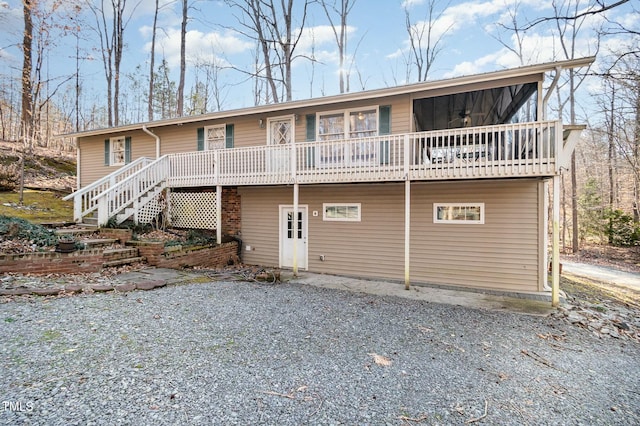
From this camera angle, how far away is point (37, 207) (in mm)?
11055

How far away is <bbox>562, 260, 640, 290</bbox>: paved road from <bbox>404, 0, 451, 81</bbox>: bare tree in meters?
12.8

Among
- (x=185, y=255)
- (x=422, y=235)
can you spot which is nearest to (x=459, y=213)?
(x=422, y=235)

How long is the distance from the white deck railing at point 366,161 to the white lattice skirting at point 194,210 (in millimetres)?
658

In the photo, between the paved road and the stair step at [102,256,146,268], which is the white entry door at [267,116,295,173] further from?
the paved road

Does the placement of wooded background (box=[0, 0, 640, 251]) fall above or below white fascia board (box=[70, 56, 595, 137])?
above

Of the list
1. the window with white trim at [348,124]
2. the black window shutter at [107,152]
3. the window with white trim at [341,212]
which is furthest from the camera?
the black window shutter at [107,152]

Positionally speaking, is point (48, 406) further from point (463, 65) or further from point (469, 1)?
point (463, 65)

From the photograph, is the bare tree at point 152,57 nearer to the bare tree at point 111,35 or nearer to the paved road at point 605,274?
the bare tree at point 111,35

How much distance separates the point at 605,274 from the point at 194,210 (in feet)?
51.3

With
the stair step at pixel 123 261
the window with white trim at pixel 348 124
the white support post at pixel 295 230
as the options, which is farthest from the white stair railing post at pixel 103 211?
the window with white trim at pixel 348 124

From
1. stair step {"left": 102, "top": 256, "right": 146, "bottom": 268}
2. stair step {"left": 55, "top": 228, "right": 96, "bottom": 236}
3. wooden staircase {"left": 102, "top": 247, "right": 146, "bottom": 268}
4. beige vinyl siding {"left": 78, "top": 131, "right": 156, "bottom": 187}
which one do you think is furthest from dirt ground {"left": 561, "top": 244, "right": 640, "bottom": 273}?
beige vinyl siding {"left": 78, "top": 131, "right": 156, "bottom": 187}

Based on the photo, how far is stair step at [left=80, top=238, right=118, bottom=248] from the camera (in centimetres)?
760

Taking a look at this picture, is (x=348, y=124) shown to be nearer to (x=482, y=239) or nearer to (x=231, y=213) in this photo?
(x=482, y=239)

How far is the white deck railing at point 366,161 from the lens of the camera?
6.65 m
